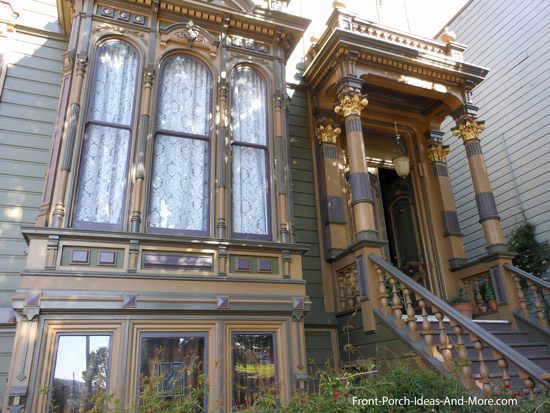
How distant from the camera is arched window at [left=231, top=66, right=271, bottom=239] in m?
6.32

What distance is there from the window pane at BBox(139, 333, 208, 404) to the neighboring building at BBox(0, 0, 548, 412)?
0.02m

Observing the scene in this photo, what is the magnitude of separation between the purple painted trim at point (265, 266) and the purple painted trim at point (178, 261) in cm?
67

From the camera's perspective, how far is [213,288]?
18.4 feet

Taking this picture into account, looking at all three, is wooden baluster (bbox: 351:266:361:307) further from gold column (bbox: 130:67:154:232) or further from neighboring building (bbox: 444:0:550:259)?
neighboring building (bbox: 444:0:550:259)

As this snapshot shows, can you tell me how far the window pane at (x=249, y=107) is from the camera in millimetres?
6867

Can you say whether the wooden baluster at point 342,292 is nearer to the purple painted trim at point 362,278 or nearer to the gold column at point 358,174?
the purple painted trim at point 362,278

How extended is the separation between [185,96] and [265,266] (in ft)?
9.39

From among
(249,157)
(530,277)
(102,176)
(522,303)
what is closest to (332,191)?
(249,157)

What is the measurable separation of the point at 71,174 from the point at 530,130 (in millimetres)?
9347

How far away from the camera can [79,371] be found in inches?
186

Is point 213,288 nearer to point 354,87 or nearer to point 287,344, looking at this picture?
point 287,344

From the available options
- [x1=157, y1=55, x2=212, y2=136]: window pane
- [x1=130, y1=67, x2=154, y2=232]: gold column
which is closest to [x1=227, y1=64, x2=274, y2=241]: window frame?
[x1=157, y1=55, x2=212, y2=136]: window pane

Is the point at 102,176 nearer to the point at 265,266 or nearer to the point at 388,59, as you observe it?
the point at 265,266

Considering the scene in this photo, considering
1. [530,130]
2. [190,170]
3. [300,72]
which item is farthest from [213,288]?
[530,130]
